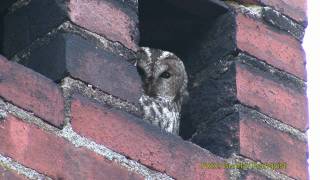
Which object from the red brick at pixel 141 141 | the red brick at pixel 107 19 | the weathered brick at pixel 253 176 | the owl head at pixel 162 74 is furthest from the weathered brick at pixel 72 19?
the owl head at pixel 162 74

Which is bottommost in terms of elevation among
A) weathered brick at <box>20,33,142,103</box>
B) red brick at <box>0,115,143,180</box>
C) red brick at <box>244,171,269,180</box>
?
red brick at <box>0,115,143,180</box>

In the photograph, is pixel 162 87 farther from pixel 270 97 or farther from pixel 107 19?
pixel 107 19

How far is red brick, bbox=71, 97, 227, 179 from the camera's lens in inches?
69.8

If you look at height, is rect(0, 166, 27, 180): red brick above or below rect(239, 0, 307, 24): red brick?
below

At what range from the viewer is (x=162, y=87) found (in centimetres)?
255

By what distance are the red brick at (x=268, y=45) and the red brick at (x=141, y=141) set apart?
0.26 meters

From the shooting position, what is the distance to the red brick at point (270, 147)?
1.98 m

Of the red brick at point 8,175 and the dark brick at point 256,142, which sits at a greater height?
the dark brick at point 256,142

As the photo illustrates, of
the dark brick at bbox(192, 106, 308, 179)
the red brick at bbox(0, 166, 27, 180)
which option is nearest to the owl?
the dark brick at bbox(192, 106, 308, 179)

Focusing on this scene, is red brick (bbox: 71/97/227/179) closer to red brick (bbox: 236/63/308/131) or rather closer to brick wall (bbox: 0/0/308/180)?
brick wall (bbox: 0/0/308/180)

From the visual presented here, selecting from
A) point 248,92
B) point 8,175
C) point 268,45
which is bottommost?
point 8,175

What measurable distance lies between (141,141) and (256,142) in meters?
0.24

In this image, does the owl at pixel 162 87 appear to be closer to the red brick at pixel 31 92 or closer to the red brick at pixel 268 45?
the red brick at pixel 268 45

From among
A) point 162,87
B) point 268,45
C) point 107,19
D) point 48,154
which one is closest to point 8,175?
point 48,154
